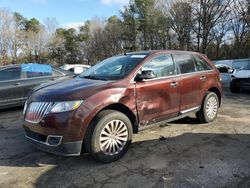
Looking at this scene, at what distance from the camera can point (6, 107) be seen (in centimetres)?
872

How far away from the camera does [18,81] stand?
8828mm

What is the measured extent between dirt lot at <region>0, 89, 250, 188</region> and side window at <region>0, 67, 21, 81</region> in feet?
9.13

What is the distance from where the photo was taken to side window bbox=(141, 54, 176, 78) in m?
5.43

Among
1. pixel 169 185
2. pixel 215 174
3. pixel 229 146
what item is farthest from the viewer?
pixel 229 146

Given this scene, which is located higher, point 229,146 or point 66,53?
point 66,53

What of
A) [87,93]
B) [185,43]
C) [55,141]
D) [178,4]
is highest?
[178,4]

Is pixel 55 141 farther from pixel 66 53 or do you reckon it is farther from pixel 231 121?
pixel 66 53

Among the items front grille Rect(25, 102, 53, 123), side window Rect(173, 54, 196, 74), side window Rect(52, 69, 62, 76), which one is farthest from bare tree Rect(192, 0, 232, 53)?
front grille Rect(25, 102, 53, 123)

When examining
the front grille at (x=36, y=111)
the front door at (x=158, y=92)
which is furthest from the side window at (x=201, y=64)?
the front grille at (x=36, y=111)

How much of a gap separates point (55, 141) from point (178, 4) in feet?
118

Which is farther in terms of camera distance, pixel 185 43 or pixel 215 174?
pixel 185 43

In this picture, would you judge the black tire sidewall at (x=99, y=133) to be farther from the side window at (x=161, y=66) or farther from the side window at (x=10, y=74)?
the side window at (x=10, y=74)

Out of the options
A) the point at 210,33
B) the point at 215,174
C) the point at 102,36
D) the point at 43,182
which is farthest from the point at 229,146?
the point at 102,36

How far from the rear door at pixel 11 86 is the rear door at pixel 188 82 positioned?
4.81m
